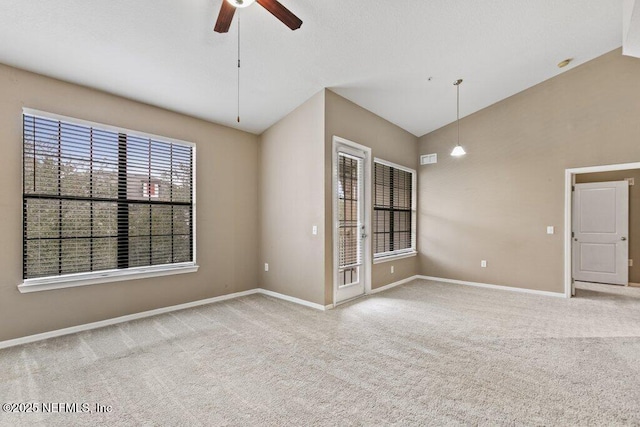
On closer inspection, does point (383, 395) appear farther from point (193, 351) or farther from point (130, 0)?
point (130, 0)

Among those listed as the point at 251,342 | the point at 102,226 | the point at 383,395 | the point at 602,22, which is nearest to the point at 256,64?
the point at 102,226

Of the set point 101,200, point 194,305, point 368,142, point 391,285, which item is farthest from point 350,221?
point 101,200

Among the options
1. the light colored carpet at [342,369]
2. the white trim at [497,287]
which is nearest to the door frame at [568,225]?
the white trim at [497,287]

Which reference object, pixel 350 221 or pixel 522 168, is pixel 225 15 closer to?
pixel 350 221

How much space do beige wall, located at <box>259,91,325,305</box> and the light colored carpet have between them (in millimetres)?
629

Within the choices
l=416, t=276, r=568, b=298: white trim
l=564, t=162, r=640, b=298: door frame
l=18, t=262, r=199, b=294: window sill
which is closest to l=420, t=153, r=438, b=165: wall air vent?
l=564, t=162, r=640, b=298: door frame

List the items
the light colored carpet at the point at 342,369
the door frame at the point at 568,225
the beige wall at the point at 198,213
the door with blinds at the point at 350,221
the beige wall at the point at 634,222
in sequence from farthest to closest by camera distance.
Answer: the beige wall at the point at 634,222 → the door frame at the point at 568,225 → the door with blinds at the point at 350,221 → the beige wall at the point at 198,213 → the light colored carpet at the point at 342,369

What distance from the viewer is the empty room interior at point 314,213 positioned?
7.55ft

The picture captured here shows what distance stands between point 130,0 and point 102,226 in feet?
7.85

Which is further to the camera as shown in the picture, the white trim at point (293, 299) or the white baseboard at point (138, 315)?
the white trim at point (293, 299)

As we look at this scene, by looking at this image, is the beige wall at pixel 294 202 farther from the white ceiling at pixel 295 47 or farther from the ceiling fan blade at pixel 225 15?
the ceiling fan blade at pixel 225 15

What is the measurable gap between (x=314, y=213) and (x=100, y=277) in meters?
2.66

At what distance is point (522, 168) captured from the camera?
5133mm

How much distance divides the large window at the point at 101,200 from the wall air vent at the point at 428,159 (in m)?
4.48
